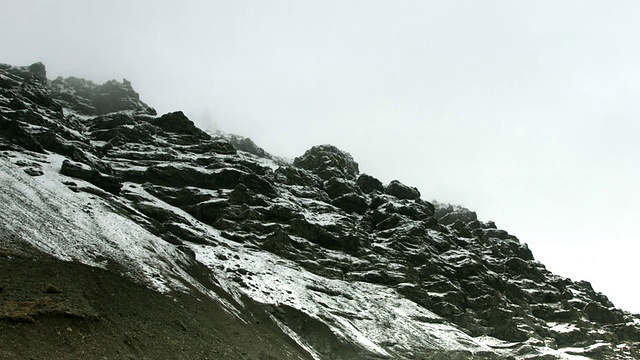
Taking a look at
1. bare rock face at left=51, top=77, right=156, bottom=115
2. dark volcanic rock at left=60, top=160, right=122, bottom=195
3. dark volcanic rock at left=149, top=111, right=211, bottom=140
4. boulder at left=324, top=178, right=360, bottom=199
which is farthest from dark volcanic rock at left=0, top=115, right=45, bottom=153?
boulder at left=324, top=178, right=360, bottom=199

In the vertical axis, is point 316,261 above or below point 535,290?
below

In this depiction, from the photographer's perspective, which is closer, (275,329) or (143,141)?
(275,329)

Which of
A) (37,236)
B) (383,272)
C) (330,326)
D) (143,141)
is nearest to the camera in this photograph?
(37,236)

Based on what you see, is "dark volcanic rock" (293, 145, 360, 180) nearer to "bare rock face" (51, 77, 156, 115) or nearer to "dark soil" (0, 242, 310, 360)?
"bare rock face" (51, 77, 156, 115)

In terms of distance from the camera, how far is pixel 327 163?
133750 millimetres

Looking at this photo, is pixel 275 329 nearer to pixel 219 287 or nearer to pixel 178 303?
pixel 219 287

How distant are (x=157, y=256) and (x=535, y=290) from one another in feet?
290

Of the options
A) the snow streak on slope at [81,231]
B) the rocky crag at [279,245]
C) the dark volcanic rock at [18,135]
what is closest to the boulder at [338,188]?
the rocky crag at [279,245]

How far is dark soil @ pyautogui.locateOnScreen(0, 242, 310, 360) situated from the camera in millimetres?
24859

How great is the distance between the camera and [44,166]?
231 feet

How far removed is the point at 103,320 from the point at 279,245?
1957 inches

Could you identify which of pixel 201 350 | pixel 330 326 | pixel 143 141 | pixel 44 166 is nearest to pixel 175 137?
pixel 143 141

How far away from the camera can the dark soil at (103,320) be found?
24.9m

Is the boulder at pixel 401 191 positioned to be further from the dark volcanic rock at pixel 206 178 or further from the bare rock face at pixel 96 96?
the bare rock face at pixel 96 96
